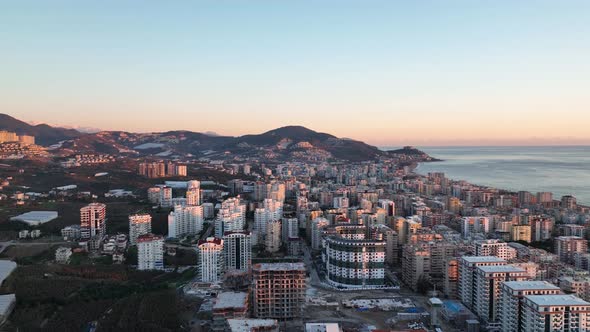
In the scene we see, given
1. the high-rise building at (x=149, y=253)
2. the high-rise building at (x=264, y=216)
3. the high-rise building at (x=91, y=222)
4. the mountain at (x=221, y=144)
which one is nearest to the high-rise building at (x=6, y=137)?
the mountain at (x=221, y=144)

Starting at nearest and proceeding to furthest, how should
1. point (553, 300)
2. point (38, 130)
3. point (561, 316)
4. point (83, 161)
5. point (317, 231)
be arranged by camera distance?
point (561, 316), point (553, 300), point (317, 231), point (83, 161), point (38, 130)

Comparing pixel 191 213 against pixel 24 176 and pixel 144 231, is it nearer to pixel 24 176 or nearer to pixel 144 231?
pixel 144 231

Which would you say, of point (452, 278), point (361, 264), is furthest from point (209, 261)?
point (452, 278)

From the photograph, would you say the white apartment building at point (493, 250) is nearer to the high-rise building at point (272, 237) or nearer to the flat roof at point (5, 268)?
the high-rise building at point (272, 237)

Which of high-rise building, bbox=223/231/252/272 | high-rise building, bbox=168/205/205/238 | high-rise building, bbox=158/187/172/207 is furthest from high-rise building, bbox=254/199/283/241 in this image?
high-rise building, bbox=158/187/172/207

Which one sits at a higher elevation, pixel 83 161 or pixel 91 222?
pixel 83 161

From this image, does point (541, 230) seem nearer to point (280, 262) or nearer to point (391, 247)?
point (391, 247)
